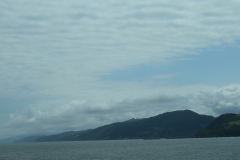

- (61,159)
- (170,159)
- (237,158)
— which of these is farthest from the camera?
(61,159)

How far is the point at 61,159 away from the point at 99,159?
17258 millimetres

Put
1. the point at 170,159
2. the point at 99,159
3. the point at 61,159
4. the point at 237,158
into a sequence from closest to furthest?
the point at 237,158 < the point at 170,159 < the point at 99,159 < the point at 61,159

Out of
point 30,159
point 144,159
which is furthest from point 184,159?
point 30,159

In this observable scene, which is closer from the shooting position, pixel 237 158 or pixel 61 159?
pixel 237 158

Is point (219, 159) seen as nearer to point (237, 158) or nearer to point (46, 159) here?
point (237, 158)

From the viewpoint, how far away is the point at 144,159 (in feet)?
410

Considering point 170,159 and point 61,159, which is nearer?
point 170,159

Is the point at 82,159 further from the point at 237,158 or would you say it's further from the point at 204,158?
the point at 237,158

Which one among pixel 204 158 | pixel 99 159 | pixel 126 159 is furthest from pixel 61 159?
pixel 204 158

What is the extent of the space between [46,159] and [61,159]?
6.34 metres

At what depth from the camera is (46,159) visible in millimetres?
139875

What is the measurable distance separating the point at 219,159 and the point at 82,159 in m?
49.1

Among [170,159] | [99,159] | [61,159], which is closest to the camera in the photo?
[170,159]

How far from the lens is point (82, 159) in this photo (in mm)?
132250
